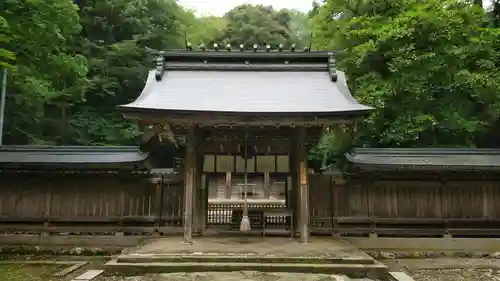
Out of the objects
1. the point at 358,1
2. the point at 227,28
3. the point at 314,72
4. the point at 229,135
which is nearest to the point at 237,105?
the point at 229,135

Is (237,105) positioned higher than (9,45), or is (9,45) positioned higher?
(9,45)

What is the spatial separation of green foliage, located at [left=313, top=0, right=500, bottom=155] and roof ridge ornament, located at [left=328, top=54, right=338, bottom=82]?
4665mm

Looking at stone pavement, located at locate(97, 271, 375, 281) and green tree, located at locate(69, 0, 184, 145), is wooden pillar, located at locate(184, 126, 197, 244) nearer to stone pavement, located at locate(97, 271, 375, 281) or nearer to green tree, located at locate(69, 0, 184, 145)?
stone pavement, located at locate(97, 271, 375, 281)

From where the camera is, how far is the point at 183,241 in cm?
1106

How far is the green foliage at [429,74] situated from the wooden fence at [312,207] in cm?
412

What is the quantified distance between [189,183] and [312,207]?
14.3 feet

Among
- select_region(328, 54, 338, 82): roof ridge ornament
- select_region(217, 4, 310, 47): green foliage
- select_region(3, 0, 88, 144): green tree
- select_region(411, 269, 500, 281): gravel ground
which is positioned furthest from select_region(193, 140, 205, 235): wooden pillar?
select_region(217, 4, 310, 47): green foliage

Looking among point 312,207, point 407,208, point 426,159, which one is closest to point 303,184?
point 312,207

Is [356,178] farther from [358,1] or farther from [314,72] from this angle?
[358,1]

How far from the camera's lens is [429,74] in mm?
16469

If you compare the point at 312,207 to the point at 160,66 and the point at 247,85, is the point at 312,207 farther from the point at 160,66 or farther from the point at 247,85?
the point at 160,66

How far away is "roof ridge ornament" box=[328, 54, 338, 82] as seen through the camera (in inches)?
475

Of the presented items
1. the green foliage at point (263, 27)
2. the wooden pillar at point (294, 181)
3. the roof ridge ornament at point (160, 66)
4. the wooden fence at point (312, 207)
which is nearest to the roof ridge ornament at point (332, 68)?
the wooden pillar at point (294, 181)

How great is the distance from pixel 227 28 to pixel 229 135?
3339 centimetres
